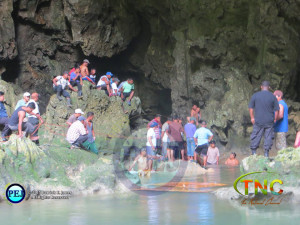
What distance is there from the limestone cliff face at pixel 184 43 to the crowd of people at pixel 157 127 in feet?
9.82

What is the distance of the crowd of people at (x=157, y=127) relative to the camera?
891 cm

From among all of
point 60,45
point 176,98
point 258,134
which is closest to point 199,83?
point 176,98

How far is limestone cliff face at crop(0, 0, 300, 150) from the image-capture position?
17.9 metres

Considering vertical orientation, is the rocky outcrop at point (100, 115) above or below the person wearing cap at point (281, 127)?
above

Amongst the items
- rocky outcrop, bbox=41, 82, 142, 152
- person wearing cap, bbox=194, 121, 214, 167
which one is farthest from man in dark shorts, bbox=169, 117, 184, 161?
rocky outcrop, bbox=41, 82, 142, 152

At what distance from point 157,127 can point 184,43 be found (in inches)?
279

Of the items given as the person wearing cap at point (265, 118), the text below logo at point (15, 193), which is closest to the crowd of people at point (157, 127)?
the person wearing cap at point (265, 118)

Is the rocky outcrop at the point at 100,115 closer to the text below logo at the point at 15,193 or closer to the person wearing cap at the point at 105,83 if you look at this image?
the person wearing cap at the point at 105,83

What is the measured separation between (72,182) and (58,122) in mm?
7499

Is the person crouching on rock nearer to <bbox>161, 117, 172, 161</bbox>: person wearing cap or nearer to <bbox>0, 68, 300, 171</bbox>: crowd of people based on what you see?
<bbox>0, 68, 300, 171</bbox>: crowd of people

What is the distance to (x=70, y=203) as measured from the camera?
7.32 metres

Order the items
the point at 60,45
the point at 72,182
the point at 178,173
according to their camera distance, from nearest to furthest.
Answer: the point at 72,182, the point at 178,173, the point at 60,45

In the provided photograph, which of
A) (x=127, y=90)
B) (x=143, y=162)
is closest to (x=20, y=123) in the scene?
(x=143, y=162)

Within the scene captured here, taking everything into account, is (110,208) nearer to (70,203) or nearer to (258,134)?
(70,203)
